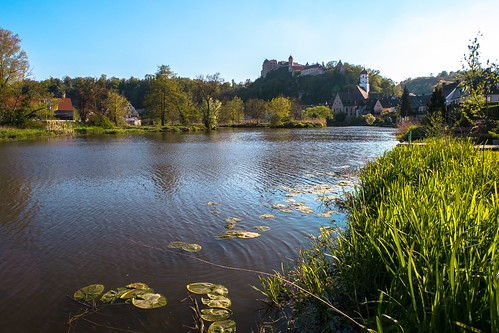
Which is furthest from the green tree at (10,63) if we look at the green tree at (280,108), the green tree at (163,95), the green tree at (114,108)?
the green tree at (280,108)

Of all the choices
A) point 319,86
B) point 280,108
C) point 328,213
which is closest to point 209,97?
point 280,108

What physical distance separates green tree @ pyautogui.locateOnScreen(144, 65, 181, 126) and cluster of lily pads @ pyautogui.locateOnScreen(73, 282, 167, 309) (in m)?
64.6

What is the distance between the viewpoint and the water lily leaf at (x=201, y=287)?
414 cm

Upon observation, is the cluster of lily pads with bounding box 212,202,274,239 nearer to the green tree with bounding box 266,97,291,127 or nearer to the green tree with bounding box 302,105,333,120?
the green tree with bounding box 266,97,291,127

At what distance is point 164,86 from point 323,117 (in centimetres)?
4957

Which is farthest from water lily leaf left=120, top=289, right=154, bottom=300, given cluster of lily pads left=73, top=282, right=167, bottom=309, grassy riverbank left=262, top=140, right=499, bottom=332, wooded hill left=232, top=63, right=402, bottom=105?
wooded hill left=232, top=63, right=402, bottom=105

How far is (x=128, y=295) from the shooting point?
4.07 meters

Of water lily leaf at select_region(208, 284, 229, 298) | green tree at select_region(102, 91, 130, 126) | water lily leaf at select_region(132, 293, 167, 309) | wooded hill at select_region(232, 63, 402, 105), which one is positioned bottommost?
water lily leaf at select_region(132, 293, 167, 309)

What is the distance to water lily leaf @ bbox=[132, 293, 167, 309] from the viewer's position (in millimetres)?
3854

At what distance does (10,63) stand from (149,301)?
47976mm

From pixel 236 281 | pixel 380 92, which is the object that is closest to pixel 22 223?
pixel 236 281

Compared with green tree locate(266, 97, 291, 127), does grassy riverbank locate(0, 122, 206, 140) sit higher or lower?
lower

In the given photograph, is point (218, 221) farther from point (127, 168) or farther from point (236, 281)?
point (127, 168)

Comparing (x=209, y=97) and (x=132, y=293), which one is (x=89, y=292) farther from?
(x=209, y=97)
